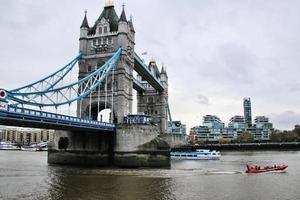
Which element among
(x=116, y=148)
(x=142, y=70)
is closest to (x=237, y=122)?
(x=142, y=70)

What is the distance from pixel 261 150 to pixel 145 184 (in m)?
76.3

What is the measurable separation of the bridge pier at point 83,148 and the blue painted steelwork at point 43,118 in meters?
4.42

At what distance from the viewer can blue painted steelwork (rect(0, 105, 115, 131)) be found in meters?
25.6

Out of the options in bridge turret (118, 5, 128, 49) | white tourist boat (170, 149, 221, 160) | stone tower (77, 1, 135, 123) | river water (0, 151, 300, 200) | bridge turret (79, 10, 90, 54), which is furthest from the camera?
white tourist boat (170, 149, 221, 160)

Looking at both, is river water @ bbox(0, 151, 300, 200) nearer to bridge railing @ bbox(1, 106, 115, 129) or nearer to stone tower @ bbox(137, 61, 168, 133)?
bridge railing @ bbox(1, 106, 115, 129)

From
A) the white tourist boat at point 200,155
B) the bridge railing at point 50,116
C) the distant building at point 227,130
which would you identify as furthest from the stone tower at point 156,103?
the distant building at point 227,130

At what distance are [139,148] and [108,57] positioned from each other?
15.3m

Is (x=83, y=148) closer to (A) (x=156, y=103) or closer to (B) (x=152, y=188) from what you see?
(B) (x=152, y=188)

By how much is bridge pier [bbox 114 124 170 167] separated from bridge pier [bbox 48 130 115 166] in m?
1.73

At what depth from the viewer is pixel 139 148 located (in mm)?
40344

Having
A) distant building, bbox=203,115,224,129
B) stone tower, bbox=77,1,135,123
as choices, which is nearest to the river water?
stone tower, bbox=77,1,135,123

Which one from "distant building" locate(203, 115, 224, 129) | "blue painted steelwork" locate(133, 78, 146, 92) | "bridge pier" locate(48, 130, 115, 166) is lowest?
"bridge pier" locate(48, 130, 115, 166)

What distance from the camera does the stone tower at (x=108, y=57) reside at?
154ft

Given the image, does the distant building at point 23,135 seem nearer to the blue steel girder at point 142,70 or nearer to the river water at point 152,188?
the blue steel girder at point 142,70
